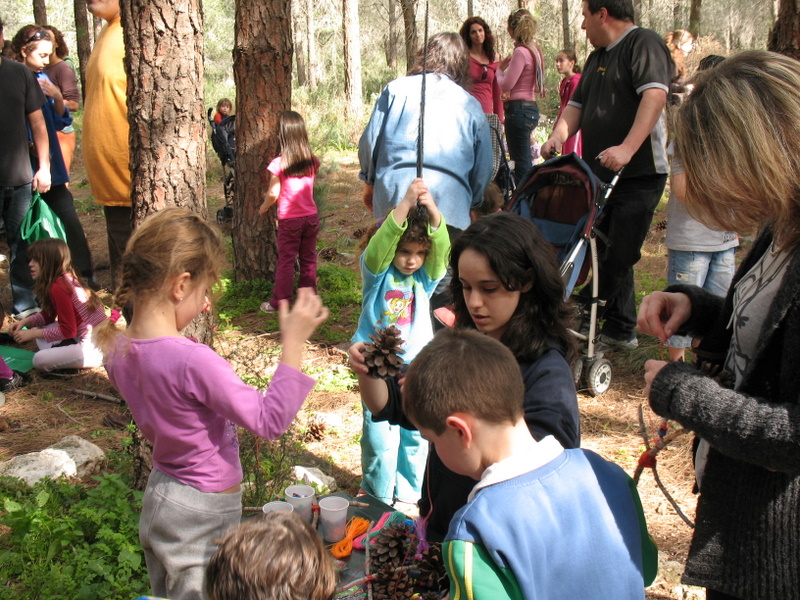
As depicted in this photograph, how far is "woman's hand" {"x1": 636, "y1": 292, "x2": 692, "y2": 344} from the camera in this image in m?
2.10

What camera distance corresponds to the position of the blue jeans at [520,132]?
29.5 feet

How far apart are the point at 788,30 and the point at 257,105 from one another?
14.8 ft

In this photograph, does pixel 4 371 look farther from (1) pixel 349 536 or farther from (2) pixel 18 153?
(1) pixel 349 536

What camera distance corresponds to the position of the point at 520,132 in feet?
30.0

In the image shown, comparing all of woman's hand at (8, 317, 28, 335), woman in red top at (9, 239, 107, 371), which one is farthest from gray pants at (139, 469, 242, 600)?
woman's hand at (8, 317, 28, 335)

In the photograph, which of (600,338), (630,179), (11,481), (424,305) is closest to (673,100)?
(630,179)

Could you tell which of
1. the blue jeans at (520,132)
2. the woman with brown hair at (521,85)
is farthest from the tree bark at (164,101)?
the blue jeans at (520,132)

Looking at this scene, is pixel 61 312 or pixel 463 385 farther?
pixel 61 312

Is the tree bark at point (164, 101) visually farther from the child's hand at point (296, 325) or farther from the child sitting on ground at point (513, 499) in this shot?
the child sitting on ground at point (513, 499)

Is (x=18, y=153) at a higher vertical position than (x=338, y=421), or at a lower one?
higher

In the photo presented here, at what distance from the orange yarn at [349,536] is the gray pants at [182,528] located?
473 millimetres

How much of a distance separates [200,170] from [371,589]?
6.84ft

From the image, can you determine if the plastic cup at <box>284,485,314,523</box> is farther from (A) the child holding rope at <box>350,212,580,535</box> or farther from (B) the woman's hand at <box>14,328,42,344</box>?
(B) the woman's hand at <box>14,328,42,344</box>

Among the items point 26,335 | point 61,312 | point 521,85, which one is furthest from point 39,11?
point 61,312
